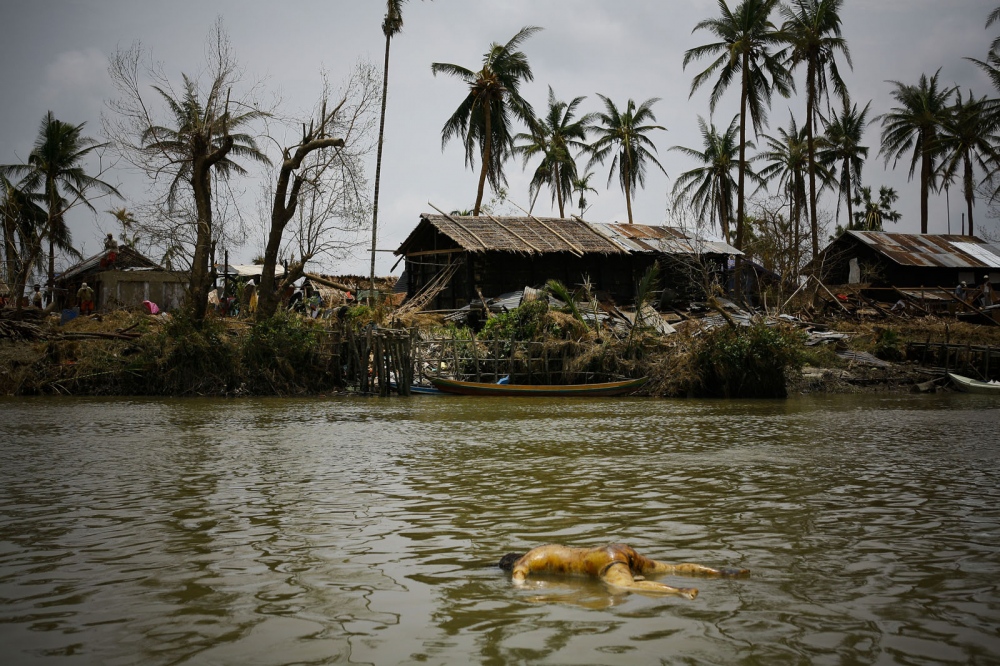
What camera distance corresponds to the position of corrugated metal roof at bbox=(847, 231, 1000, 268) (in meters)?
35.7

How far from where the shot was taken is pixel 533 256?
92.9ft

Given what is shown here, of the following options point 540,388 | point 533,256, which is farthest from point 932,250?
point 540,388

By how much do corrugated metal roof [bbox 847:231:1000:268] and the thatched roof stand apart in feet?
31.3

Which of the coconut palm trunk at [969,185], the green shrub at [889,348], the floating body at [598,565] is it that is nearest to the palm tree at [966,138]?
the coconut palm trunk at [969,185]

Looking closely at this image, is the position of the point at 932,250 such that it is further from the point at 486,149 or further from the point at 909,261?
the point at 486,149

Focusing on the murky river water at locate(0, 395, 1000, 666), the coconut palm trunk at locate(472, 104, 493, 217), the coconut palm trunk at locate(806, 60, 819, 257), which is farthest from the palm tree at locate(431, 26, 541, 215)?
the murky river water at locate(0, 395, 1000, 666)

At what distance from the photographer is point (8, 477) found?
720 centimetres

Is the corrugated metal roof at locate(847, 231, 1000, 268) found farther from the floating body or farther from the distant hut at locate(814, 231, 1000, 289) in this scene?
the floating body

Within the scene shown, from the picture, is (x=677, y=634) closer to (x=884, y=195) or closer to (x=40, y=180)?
(x=40, y=180)

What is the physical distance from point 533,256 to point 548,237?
166 cm

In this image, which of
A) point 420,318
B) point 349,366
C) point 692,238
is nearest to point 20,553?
point 349,366

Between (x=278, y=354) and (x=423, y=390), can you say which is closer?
(x=278, y=354)

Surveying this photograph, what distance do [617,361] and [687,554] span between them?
16.8 m

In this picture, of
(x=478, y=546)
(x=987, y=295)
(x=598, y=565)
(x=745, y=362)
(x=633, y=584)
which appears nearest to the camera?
(x=633, y=584)
